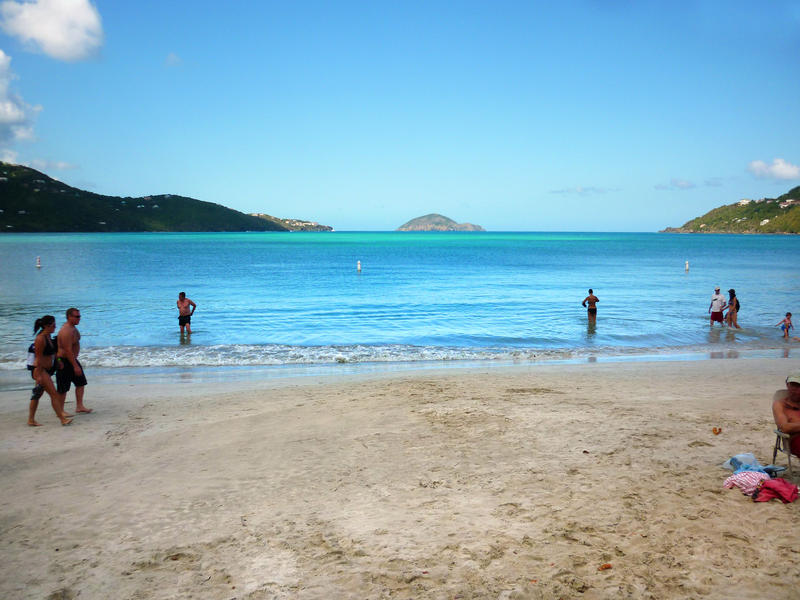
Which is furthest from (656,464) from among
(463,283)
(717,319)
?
(463,283)

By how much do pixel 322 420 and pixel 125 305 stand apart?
75.6 feet

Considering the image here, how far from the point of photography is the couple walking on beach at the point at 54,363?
9.25 m

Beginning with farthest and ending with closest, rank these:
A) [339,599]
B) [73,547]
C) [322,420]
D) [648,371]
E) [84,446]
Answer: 1. [648,371]
2. [322,420]
3. [84,446]
4. [73,547]
5. [339,599]

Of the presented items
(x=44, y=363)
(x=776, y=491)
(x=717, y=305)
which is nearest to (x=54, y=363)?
(x=44, y=363)

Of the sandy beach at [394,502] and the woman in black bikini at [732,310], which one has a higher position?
the woman in black bikini at [732,310]

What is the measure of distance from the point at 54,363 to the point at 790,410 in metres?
11.5

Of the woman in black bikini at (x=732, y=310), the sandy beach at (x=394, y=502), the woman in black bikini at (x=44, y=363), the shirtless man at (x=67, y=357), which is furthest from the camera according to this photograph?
the woman in black bikini at (x=732, y=310)

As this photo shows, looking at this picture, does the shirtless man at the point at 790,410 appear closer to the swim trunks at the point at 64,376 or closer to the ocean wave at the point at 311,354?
the ocean wave at the point at 311,354

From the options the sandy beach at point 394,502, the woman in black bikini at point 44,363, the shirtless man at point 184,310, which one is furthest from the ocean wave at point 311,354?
the woman in black bikini at point 44,363

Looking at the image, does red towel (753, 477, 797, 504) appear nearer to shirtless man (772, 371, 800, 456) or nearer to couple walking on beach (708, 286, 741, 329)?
shirtless man (772, 371, 800, 456)

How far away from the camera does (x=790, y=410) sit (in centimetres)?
630

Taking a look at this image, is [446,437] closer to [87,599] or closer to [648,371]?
[87,599]

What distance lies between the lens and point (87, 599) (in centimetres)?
458

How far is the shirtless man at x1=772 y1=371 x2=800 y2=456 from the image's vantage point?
6.25 m
